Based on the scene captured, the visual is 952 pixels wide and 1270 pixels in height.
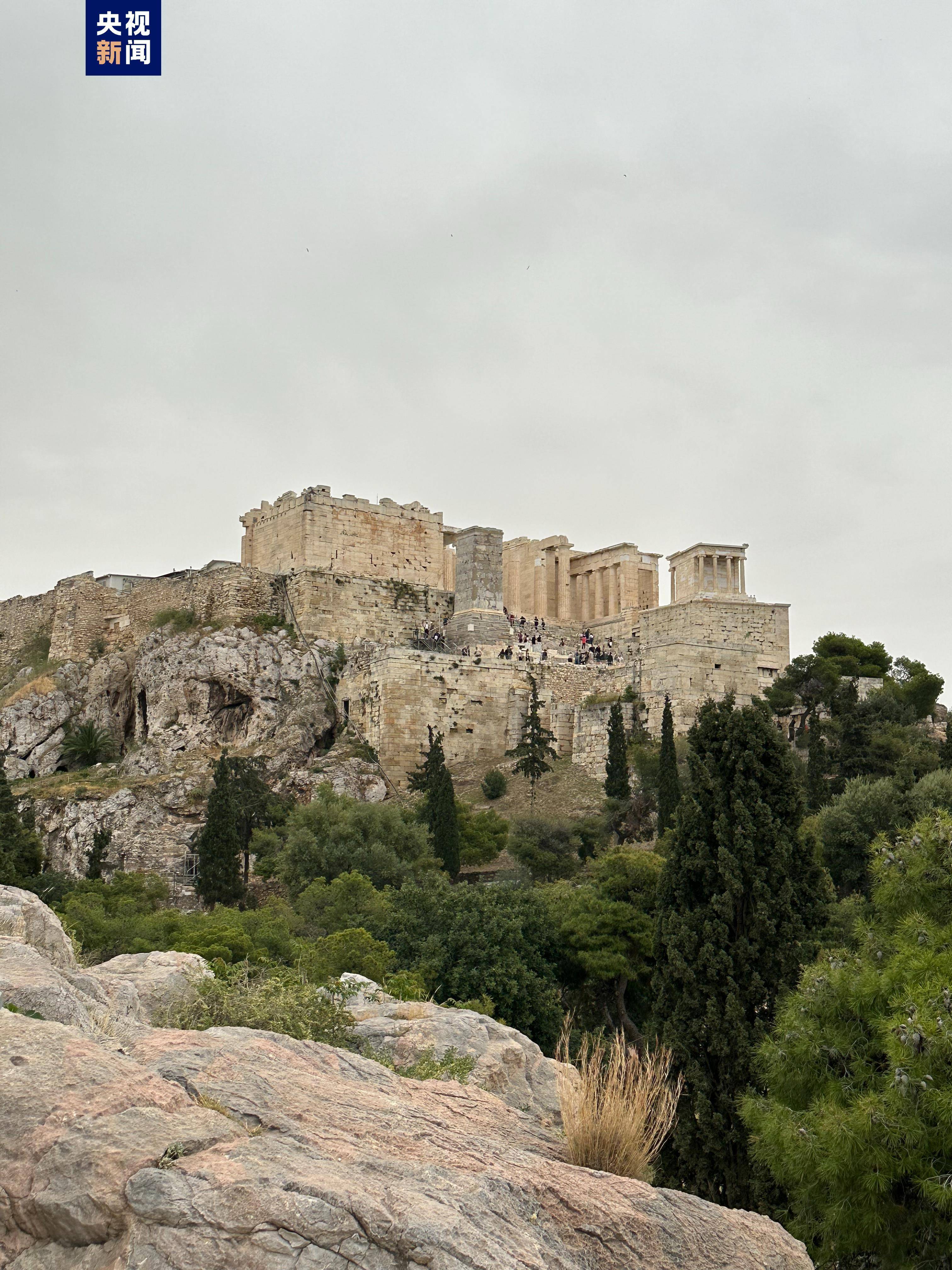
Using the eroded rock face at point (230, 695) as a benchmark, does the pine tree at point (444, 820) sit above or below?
below

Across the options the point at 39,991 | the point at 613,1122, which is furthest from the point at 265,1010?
the point at 613,1122

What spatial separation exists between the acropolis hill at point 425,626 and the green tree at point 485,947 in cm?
1334

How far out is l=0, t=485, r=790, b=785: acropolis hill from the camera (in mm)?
40562

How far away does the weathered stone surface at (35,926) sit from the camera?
318 inches

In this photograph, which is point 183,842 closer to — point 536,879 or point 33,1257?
point 536,879

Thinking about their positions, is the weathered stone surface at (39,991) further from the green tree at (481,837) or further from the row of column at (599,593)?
the row of column at (599,593)

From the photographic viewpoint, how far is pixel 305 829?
31.5 metres

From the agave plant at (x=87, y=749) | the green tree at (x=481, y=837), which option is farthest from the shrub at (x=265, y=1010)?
the agave plant at (x=87, y=749)

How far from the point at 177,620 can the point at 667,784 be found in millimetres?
19417

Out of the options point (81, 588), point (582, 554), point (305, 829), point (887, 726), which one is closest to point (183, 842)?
point (305, 829)

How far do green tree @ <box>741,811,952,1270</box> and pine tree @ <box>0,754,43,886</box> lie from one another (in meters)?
21.1

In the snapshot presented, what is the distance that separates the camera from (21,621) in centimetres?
5106

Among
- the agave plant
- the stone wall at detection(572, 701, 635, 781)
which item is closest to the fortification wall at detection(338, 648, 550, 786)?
the stone wall at detection(572, 701, 635, 781)

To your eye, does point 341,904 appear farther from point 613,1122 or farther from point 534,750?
point 613,1122
